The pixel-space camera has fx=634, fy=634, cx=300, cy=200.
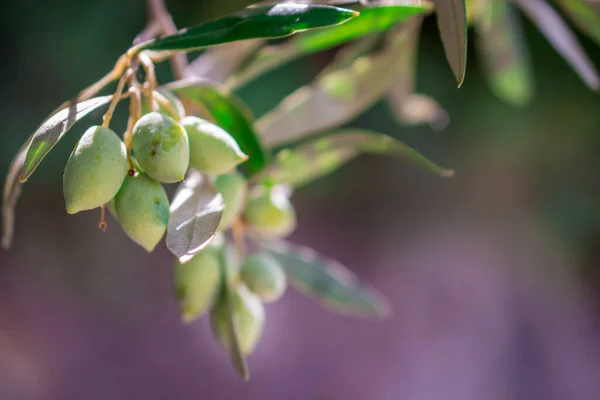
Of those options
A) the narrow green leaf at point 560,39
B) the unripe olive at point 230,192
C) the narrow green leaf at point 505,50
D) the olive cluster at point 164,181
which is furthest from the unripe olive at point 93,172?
A: the narrow green leaf at point 505,50

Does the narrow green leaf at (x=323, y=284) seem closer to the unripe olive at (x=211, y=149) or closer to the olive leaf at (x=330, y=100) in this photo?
the olive leaf at (x=330, y=100)

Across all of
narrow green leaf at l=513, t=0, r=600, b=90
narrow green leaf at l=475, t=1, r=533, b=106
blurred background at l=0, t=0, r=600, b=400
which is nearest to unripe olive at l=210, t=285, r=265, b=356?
narrow green leaf at l=513, t=0, r=600, b=90

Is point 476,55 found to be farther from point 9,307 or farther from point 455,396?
point 9,307

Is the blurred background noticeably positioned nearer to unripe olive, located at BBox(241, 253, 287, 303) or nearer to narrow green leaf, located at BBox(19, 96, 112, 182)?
unripe olive, located at BBox(241, 253, 287, 303)

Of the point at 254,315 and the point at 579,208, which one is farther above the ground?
the point at 254,315

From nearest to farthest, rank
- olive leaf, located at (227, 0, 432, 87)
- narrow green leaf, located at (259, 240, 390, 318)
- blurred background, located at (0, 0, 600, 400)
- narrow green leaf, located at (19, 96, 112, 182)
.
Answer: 1. narrow green leaf, located at (19, 96, 112, 182)
2. olive leaf, located at (227, 0, 432, 87)
3. narrow green leaf, located at (259, 240, 390, 318)
4. blurred background, located at (0, 0, 600, 400)

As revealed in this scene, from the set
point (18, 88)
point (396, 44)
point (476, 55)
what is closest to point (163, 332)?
point (18, 88)

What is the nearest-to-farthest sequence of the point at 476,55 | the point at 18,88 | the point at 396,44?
1. the point at 396,44
2. the point at 18,88
3. the point at 476,55
